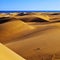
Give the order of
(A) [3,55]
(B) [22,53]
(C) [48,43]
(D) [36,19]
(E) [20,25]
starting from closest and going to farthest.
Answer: (A) [3,55] < (B) [22,53] < (C) [48,43] < (E) [20,25] < (D) [36,19]

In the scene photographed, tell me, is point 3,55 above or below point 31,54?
above

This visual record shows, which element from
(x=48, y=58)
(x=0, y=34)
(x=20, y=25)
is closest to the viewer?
(x=48, y=58)

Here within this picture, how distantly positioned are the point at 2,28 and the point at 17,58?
30.1 feet

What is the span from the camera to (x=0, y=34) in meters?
13.6

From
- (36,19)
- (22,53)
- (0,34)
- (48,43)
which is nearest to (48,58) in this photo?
(22,53)

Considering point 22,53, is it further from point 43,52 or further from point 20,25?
point 20,25

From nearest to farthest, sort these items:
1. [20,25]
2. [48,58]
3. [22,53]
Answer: [48,58] < [22,53] < [20,25]

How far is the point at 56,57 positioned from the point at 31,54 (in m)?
1.09

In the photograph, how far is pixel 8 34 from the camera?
13945 mm

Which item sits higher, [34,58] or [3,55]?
[3,55]

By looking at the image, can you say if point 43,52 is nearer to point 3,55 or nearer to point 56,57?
point 56,57

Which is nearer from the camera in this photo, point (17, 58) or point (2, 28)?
point (17, 58)

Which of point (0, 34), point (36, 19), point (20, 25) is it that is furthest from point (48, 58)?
point (36, 19)

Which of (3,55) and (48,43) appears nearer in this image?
(3,55)
